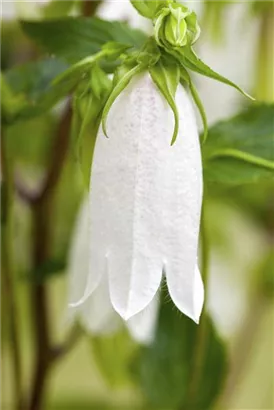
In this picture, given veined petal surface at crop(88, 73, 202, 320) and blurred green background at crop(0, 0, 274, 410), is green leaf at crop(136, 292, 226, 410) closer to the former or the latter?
blurred green background at crop(0, 0, 274, 410)

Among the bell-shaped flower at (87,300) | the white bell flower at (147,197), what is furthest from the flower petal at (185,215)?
the bell-shaped flower at (87,300)

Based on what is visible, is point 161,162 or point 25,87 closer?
point 161,162

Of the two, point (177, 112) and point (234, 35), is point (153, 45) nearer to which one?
point (177, 112)

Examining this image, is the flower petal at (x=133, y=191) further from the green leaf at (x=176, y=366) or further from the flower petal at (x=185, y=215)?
the green leaf at (x=176, y=366)

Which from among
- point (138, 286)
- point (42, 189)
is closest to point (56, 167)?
point (42, 189)

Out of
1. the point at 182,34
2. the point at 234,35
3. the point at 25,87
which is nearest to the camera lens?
the point at 182,34

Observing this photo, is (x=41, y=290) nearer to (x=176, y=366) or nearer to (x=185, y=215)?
(x=176, y=366)
